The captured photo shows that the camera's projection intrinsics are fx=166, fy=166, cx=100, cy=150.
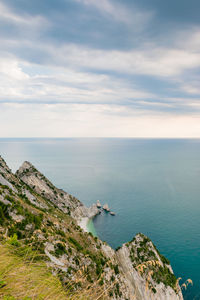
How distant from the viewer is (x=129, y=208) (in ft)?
285

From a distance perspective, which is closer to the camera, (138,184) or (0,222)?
(0,222)

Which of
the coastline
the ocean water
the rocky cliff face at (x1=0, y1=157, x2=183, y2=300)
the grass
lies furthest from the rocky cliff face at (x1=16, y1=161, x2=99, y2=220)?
the grass

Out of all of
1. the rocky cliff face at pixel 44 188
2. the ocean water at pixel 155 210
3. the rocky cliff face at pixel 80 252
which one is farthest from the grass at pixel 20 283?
the rocky cliff face at pixel 44 188

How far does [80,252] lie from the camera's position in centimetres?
2452

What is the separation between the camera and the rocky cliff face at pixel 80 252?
742cm

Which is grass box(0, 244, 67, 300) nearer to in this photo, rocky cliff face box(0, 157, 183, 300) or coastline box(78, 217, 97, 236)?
rocky cliff face box(0, 157, 183, 300)

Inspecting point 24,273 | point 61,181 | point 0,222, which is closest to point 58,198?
point 0,222

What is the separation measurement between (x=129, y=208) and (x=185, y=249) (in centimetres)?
3453

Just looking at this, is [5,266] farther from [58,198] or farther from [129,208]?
[129,208]

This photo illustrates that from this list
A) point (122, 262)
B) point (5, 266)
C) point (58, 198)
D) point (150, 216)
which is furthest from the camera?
point (150, 216)

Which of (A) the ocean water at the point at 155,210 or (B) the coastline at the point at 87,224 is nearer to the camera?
(A) the ocean water at the point at 155,210

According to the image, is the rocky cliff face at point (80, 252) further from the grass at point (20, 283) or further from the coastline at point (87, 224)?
the coastline at point (87, 224)

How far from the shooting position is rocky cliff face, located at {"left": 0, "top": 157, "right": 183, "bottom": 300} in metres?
7.42

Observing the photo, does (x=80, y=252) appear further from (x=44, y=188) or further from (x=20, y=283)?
(x=44, y=188)
